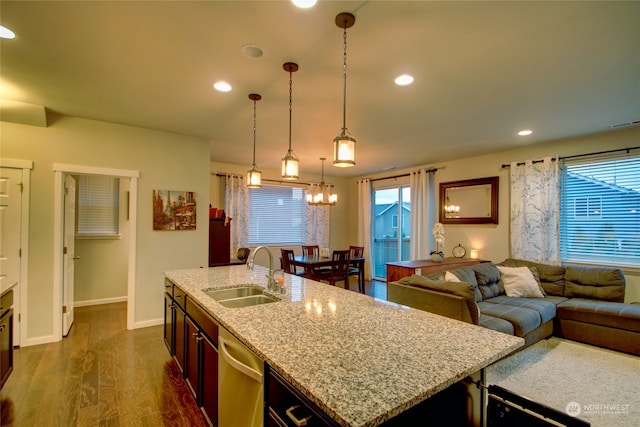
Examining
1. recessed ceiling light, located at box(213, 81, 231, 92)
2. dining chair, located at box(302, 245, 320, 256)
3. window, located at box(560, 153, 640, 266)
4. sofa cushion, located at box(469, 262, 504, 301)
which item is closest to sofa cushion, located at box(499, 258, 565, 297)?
window, located at box(560, 153, 640, 266)

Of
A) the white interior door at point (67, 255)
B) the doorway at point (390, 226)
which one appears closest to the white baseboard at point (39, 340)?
the white interior door at point (67, 255)

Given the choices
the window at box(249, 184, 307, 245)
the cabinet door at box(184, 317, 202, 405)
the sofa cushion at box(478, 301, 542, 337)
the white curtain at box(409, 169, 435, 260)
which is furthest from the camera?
the window at box(249, 184, 307, 245)

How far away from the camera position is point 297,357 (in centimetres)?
118

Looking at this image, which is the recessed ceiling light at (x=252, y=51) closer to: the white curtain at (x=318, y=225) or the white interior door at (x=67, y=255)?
the white interior door at (x=67, y=255)

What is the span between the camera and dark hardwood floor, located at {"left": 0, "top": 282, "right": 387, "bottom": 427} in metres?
2.14

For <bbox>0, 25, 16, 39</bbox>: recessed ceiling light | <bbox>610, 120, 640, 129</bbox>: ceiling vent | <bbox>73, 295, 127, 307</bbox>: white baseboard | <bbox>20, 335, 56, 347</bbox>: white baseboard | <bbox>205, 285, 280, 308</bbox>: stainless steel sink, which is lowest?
<bbox>73, 295, 127, 307</bbox>: white baseboard

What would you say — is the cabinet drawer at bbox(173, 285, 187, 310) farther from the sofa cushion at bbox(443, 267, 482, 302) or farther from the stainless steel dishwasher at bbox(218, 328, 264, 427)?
the sofa cushion at bbox(443, 267, 482, 302)

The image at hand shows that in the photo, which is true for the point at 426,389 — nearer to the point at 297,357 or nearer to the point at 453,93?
the point at 297,357

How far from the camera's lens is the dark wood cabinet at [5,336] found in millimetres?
2178

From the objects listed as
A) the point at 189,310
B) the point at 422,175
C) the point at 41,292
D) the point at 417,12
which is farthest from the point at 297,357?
the point at 422,175

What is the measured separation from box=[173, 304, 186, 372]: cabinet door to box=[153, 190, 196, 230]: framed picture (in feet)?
6.01

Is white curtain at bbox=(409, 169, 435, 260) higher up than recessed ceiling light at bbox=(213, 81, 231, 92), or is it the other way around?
recessed ceiling light at bbox=(213, 81, 231, 92)

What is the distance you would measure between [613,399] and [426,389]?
2.62 meters

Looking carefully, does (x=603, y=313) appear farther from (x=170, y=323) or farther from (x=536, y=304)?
(x=170, y=323)
